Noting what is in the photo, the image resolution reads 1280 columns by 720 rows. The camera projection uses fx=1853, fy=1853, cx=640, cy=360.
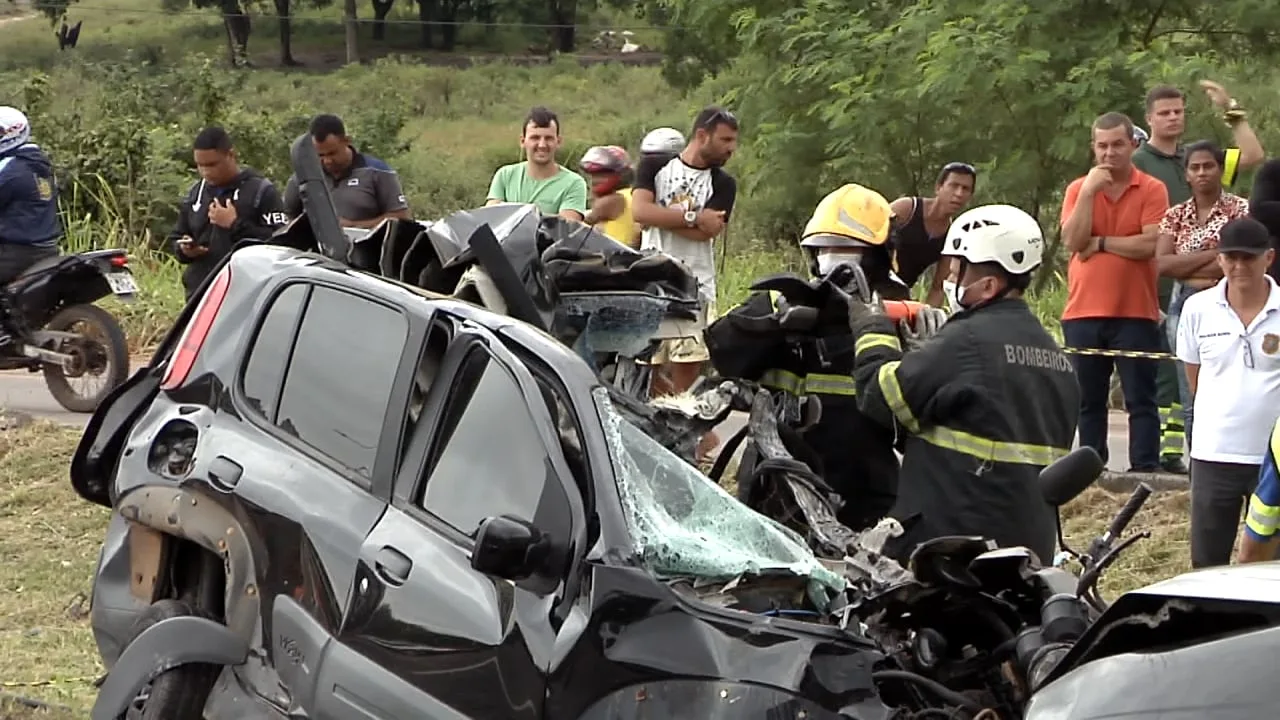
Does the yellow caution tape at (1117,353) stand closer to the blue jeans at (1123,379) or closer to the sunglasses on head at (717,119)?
the blue jeans at (1123,379)

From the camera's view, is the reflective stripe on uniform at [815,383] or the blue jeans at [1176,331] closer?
the reflective stripe on uniform at [815,383]

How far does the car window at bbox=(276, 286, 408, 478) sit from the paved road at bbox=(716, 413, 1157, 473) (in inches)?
147

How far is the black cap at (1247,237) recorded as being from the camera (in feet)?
22.5

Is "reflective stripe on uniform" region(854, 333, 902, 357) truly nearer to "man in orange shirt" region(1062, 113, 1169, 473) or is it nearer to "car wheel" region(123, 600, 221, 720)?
"car wheel" region(123, 600, 221, 720)

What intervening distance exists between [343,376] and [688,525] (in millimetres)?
1232

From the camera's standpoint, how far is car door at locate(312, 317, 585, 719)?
4.45 meters

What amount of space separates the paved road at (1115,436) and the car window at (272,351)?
144 inches

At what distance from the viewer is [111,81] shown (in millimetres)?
32781

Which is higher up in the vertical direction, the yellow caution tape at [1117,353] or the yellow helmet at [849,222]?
the yellow helmet at [849,222]

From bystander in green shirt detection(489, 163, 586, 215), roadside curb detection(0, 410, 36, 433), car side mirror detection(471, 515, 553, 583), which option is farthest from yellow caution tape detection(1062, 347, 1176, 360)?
roadside curb detection(0, 410, 36, 433)

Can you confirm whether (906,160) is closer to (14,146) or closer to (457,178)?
(14,146)

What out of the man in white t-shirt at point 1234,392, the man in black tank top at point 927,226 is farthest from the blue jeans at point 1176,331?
the man in white t-shirt at point 1234,392

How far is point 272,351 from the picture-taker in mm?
5613

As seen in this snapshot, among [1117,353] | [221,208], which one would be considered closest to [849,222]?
[1117,353]
